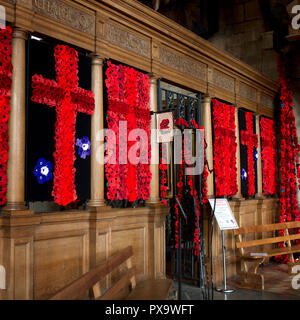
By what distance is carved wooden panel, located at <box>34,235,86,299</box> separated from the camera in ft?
11.0

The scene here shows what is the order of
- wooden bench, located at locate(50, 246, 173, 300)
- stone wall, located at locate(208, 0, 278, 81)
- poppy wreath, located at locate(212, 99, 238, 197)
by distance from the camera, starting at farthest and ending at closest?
stone wall, located at locate(208, 0, 278, 81), poppy wreath, located at locate(212, 99, 238, 197), wooden bench, located at locate(50, 246, 173, 300)

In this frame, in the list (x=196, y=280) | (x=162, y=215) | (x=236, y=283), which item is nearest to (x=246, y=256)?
(x=236, y=283)

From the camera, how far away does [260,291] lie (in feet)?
18.1

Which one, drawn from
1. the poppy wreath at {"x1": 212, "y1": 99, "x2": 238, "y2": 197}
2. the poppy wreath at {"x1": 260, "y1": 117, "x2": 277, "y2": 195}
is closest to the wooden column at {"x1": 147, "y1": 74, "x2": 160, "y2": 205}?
the poppy wreath at {"x1": 212, "y1": 99, "x2": 238, "y2": 197}

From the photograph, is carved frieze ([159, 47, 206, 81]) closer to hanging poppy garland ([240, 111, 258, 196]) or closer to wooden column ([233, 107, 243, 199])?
wooden column ([233, 107, 243, 199])

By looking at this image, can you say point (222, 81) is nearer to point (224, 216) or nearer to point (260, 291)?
point (224, 216)

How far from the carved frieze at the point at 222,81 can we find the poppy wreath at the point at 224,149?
1.04 feet

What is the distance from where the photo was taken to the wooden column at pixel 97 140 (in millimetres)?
3967

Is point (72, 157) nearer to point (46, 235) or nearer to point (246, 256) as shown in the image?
point (46, 235)

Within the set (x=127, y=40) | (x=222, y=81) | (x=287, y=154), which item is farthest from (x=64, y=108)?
(x=287, y=154)

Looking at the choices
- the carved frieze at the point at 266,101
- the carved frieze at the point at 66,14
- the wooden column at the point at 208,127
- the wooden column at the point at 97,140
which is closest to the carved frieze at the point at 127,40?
the carved frieze at the point at 66,14

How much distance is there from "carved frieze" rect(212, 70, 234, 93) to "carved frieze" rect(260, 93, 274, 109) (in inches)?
58.6

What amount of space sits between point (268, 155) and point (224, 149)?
213 centimetres

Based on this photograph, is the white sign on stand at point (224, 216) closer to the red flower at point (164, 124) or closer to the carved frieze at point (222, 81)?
the red flower at point (164, 124)
